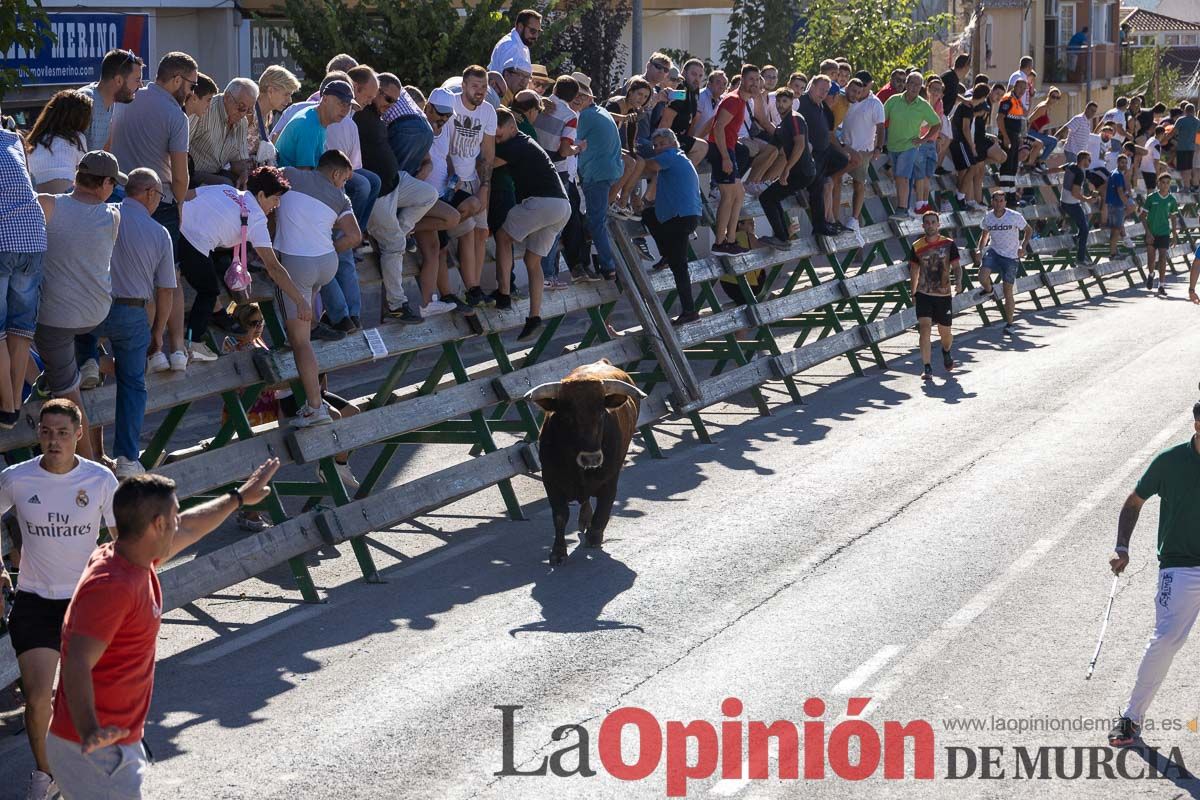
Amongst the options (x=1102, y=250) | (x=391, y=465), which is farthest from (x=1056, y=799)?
(x=1102, y=250)

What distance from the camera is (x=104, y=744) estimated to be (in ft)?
20.0

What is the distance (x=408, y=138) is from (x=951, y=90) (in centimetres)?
1331

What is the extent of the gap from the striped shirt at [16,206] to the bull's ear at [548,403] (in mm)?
4430

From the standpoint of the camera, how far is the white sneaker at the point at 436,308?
13617 millimetres

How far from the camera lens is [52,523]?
7957 millimetres

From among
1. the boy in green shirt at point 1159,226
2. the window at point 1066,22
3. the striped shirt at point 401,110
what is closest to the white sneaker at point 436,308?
the striped shirt at point 401,110

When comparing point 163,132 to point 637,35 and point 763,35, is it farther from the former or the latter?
point 763,35

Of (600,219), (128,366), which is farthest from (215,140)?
(600,219)

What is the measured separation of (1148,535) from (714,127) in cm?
754

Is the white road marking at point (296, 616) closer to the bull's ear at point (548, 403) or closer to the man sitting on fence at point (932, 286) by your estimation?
the bull's ear at point (548, 403)

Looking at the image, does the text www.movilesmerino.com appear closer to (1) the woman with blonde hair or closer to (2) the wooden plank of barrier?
(2) the wooden plank of barrier

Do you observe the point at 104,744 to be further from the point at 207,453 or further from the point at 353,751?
the point at 207,453

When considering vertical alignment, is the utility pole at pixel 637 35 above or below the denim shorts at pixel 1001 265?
above

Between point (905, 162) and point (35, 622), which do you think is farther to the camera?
point (905, 162)
